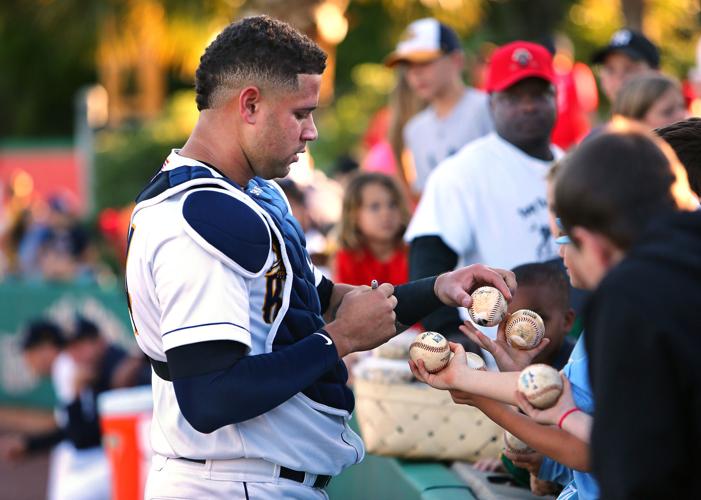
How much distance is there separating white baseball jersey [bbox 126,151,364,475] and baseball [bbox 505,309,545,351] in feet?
1.78

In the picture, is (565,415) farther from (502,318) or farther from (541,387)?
(502,318)

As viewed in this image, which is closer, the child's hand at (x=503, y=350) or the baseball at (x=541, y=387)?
the baseball at (x=541, y=387)

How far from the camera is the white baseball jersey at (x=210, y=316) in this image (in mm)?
2559

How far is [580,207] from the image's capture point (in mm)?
1983

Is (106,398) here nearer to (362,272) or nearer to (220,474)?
(362,272)

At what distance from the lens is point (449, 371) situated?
2.73 m

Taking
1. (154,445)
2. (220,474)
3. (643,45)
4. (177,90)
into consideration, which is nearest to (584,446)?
(220,474)

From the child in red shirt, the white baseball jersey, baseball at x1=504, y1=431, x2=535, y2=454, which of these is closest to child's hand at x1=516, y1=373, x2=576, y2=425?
the white baseball jersey

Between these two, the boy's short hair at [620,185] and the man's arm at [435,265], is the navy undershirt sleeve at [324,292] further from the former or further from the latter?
the boy's short hair at [620,185]

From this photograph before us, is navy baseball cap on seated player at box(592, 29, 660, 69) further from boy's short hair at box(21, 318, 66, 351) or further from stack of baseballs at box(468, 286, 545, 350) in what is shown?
boy's short hair at box(21, 318, 66, 351)

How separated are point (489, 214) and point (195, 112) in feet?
45.9

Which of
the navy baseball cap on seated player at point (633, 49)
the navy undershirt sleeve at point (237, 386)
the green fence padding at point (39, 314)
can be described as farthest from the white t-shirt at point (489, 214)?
the green fence padding at point (39, 314)

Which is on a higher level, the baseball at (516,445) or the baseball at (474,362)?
the baseball at (474,362)

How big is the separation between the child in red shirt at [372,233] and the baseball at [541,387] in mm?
3716
